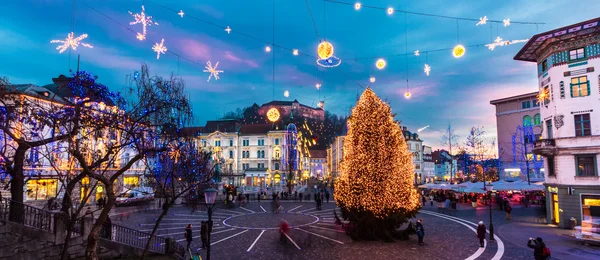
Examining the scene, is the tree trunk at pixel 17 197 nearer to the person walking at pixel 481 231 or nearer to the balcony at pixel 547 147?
the person walking at pixel 481 231

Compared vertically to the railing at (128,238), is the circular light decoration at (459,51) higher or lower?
higher

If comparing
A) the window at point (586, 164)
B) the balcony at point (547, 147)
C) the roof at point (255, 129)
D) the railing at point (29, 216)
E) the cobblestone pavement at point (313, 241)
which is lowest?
the cobblestone pavement at point (313, 241)

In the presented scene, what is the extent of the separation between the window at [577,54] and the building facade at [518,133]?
35.8 m

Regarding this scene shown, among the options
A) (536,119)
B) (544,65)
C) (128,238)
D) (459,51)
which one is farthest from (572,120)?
(536,119)

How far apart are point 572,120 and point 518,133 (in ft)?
134

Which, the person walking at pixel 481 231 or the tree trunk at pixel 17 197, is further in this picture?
the person walking at pixel 481 231

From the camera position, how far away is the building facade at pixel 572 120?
80.0 ft

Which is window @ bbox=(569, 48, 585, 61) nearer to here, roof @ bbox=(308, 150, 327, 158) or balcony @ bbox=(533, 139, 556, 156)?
balcony @ bbox=(533, 139, 556, 156)

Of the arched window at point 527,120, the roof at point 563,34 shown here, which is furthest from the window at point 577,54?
the arched window at point 527,120

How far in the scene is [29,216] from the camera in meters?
13.1

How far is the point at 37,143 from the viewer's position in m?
11.4

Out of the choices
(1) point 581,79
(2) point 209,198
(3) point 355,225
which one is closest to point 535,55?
(1) point 581,79

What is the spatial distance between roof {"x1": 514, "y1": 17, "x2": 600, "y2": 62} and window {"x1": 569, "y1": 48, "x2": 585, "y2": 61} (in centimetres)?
95

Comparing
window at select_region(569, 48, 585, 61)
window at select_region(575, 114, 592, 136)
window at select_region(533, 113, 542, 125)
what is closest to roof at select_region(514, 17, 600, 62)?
window at select_region(569, 48, 585, 61)
